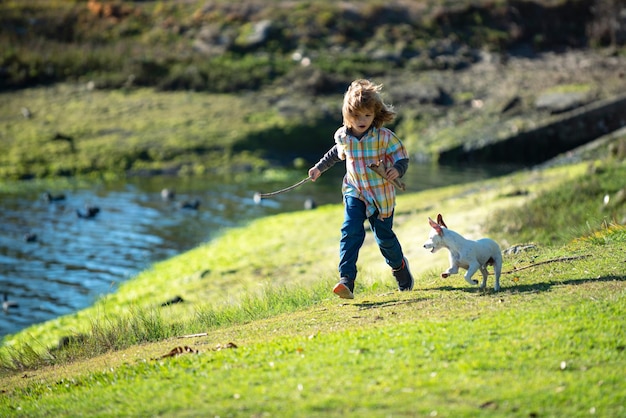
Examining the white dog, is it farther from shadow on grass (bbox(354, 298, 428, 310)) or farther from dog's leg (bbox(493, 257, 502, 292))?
shadow on grass (bbox(354, 298, 428, 310))

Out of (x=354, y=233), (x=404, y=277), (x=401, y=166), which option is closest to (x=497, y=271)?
(x=404, y=277)

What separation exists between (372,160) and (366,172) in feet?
0.45

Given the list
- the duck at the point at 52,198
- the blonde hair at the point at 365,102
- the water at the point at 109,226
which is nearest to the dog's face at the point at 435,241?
the blonde hair at the point at 365,102

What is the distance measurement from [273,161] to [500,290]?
2244 centimetres

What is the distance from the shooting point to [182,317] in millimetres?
11484

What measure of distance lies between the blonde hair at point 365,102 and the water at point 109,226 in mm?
4990

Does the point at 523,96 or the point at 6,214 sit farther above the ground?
the point at 523,96

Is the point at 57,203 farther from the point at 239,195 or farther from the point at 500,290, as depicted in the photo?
the point at 500,290

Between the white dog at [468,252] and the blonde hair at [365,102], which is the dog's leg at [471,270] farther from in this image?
the blonde hair at [365,102]

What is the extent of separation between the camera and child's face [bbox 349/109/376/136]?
841 cm

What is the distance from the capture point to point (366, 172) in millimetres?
8617

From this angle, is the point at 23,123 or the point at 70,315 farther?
the point at 23,123

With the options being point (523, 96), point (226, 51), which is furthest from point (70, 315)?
point (226, 51)

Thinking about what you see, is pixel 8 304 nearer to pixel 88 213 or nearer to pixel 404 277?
pixel 88 213
